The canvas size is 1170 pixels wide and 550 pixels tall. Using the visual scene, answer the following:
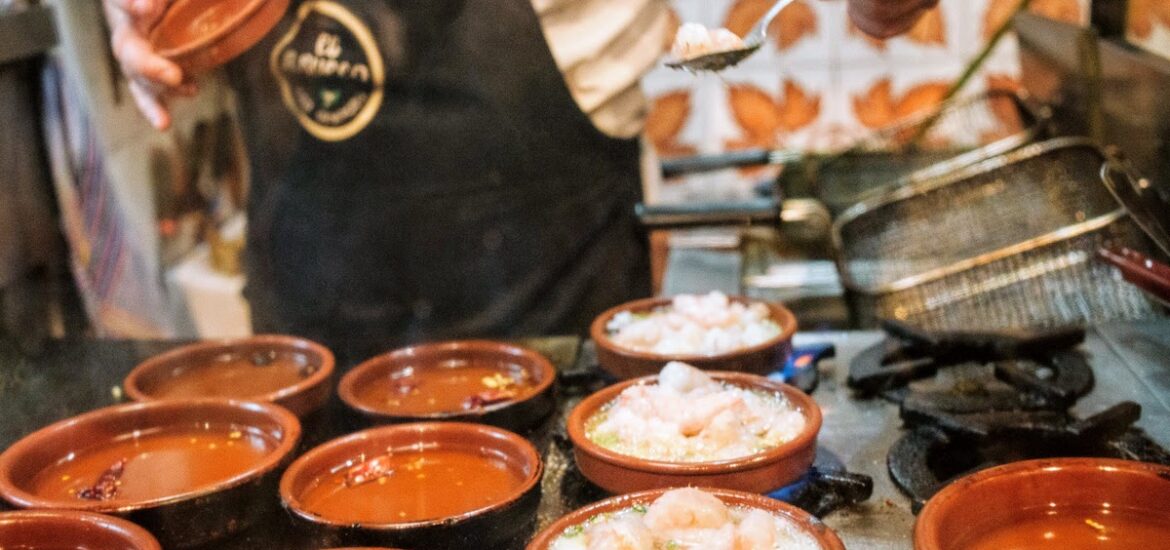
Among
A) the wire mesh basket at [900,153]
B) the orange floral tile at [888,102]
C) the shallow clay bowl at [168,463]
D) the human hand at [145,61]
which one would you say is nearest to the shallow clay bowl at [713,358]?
the shallow clay bowl at [168,463]

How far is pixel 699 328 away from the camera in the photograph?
6.14ft

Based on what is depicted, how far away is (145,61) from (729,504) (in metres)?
1.26

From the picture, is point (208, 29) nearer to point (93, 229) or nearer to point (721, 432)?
point (721, 432)

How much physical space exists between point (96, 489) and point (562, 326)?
3.78ft

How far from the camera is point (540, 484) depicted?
1438 millimetres

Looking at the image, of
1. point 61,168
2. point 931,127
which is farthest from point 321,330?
point 931,127

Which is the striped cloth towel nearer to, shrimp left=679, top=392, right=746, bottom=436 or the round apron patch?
the round apron patch

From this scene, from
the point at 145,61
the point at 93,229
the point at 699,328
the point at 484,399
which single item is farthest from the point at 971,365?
the point at 93,229

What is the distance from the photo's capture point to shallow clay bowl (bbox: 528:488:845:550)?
1196mm

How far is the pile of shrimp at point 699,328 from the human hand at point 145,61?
85 centimetres

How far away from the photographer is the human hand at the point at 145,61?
6.25 feet

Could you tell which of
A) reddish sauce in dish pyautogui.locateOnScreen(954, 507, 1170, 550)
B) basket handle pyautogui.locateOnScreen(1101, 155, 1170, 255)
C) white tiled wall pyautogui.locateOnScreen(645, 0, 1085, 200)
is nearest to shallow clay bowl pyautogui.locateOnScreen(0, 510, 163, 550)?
reddish sauce in dish pyautogui.locateOnScreen(954, 507, 1170, 550)

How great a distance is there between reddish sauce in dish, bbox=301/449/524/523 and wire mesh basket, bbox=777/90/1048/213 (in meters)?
1.52

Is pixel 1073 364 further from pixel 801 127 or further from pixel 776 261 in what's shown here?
pixel 801 127
